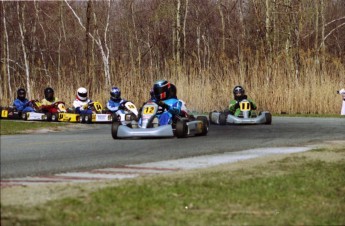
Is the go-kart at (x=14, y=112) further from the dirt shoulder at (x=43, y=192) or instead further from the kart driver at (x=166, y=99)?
the dirt shoulder at (x=43, y=192)

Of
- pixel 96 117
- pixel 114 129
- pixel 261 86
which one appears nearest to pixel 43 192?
pixel 114 129

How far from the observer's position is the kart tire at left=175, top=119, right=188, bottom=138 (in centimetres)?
1825

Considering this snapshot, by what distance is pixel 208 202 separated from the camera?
8938 mm

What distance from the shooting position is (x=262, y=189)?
10.0 meters

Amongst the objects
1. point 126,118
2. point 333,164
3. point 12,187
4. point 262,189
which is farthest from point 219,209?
point 126,118

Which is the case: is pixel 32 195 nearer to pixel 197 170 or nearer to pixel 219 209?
pixel 219 209

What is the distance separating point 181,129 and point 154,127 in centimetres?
74

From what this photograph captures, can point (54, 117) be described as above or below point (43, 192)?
above

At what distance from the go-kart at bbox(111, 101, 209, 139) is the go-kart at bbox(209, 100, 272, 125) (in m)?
4.80

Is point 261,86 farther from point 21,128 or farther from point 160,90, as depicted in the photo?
point 160,90

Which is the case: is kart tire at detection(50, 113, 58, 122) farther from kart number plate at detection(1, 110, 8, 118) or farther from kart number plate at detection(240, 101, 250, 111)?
kart number plate at detection(240, 101, 250, 111)

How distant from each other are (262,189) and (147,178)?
61.8 inches

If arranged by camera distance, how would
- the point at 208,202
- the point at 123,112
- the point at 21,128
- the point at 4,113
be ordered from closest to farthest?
the point at 208,202 < the point at 21,128 < the point at 123,112 < the point at 4,113

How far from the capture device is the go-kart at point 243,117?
24031 mm
